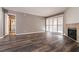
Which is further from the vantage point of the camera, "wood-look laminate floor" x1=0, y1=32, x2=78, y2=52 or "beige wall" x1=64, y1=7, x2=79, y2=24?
"beige wall" x1=64, y1=7, x2=79, y2=24

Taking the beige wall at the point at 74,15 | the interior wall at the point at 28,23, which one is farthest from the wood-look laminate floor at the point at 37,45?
the interior wall at the point at 28,23

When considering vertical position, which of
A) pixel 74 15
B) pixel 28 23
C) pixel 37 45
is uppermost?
pixel 74 15

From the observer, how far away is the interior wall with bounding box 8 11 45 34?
8867mm

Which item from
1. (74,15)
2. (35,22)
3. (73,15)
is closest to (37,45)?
(74,15)

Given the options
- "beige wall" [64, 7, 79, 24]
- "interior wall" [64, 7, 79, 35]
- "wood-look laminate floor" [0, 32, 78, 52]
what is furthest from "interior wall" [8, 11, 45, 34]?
"beige wall" [64, 7, 79, 24]

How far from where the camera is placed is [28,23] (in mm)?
10164

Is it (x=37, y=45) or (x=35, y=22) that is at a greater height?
(x=35, y=22)

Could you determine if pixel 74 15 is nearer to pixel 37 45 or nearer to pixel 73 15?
pixel 73 15

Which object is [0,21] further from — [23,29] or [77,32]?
[77,32]

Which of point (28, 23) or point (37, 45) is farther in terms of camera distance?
point (28, 23)

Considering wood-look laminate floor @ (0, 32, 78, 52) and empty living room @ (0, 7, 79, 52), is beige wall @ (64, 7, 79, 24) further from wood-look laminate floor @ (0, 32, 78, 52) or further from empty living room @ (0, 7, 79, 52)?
wood-look laminate floor @ (0, 32, 78, 52)

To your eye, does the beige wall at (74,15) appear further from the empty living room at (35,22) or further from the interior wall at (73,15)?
the empty living room at (35,22)
